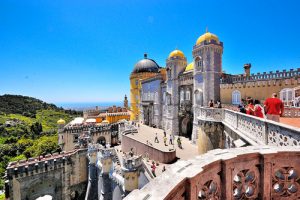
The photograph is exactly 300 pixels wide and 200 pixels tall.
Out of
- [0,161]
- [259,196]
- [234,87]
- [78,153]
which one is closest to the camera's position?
[259,196]

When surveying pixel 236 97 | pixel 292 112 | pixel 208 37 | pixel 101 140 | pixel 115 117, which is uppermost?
pixel 208 37

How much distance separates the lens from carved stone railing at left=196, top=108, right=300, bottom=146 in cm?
392

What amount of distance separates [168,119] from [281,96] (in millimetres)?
16916

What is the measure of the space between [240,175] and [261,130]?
3557 millimetres

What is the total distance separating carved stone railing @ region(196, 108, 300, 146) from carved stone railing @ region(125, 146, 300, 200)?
1318 millimetres

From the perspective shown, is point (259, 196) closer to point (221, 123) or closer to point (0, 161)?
point (221, 123)

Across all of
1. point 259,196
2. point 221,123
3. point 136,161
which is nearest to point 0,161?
point 136,161

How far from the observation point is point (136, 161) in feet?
42.2

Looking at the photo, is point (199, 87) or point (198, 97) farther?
point (198, 97)

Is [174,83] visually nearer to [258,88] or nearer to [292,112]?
[258,88]

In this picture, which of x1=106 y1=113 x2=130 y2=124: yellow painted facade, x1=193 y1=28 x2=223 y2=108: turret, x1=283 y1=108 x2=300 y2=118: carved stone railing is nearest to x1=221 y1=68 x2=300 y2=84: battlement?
x1=193 y1=28 x2=223 y2=108: turret

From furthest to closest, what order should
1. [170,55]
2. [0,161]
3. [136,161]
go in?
[0,161] < [170,55] < [136,161]

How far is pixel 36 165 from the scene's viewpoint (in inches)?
852

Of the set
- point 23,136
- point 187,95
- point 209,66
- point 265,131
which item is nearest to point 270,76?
point 209,66
